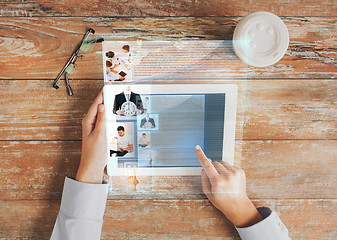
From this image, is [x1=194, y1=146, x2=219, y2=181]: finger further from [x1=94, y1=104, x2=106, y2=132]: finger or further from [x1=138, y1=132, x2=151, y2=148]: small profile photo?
[x1=94, y1=104, x2=106, y2=132]: finger

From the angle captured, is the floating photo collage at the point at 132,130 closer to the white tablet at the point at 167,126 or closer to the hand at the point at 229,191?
the white tablet at the point at 167,126

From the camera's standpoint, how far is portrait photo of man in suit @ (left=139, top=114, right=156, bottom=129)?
0.61m

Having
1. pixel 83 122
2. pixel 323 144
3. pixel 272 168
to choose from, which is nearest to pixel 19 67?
pixel 83 122

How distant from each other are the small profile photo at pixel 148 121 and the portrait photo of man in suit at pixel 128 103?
0.06 ft

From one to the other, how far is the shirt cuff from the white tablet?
0.06 meters

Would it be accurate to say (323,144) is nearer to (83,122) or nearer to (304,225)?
(304,225)

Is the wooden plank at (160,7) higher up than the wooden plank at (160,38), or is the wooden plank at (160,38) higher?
the wooden plank at (160,7)

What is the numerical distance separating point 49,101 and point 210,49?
44 centimetres

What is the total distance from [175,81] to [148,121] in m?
0.12

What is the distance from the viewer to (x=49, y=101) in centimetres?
62

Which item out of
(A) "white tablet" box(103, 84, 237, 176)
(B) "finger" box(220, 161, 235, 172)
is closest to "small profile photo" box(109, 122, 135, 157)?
(A) "white tablet" box(103, 84, 237, 176)

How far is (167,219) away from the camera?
2.16 ft

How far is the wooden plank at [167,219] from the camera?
0.65 metres

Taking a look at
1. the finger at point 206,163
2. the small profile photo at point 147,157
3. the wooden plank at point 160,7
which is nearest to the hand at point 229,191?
the finger at point 206,163
